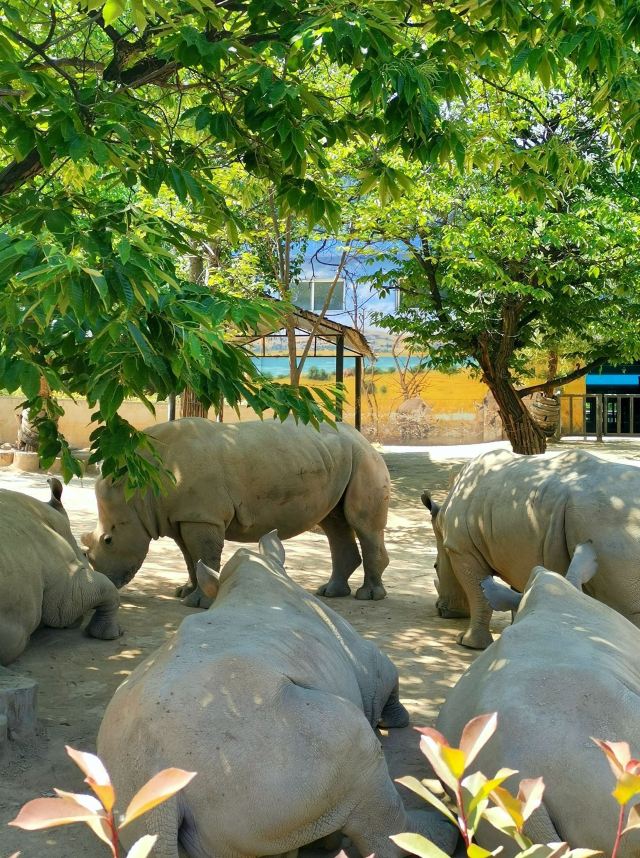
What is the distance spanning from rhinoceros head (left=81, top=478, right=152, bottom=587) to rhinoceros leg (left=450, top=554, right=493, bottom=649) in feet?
9.19

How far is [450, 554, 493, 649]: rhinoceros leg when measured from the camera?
23.0 ft

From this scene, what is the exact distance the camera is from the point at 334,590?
9.08 meters

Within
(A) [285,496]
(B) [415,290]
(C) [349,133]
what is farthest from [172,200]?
(C) [349,133]

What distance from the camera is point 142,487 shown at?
577 cm

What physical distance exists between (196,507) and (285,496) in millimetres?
930

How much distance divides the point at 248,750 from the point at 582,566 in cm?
266

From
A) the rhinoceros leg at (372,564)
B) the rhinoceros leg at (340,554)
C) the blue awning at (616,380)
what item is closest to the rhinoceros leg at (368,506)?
the rhinoceros leg at (372,564)

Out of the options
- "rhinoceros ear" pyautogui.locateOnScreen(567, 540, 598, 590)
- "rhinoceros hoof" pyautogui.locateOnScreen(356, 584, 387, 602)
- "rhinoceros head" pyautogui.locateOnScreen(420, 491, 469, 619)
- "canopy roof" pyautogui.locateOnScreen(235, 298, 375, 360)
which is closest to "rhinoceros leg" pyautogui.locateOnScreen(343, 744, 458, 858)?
"rhinoceros ear" pyautogui.locateOnScreen(567, 540, 598, 590)

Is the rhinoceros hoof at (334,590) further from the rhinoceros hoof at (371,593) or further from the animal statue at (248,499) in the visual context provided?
the rhinoceros hoof at (371,593)

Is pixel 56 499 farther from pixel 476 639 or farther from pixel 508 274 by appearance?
pixel 508 274

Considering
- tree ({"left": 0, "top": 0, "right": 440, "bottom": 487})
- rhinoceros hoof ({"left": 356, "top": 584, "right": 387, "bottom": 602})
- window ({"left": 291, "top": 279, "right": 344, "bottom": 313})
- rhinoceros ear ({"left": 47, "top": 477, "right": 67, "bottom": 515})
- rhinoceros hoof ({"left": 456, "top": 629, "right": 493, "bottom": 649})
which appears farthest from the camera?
window ({"left": 291, "top": 279, "right": 344, "bottom": 313})

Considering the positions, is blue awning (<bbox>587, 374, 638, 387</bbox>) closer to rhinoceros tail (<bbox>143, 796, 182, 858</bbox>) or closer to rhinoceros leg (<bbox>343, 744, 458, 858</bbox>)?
rhinoceros leg (<bbox>343, 744, 458, 858</bbox>)

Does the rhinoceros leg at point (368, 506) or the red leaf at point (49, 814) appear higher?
the red leaf at point (49, 814)

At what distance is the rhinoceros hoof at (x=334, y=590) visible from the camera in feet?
29.7
